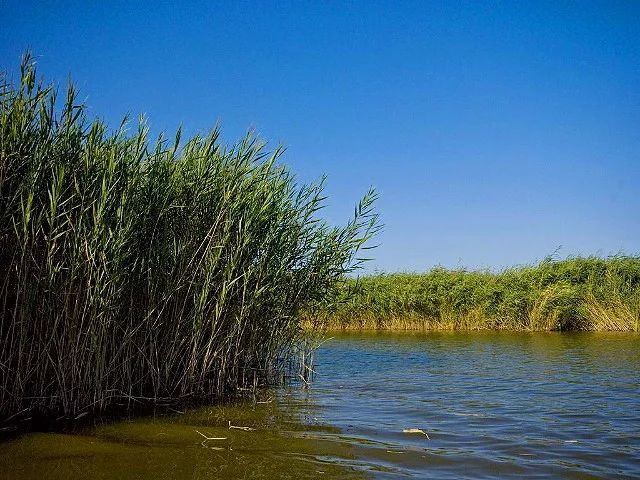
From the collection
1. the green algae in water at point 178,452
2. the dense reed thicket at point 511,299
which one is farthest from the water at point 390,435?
the dense reed thicket at point 511,299

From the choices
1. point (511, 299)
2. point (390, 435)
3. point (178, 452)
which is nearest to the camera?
point (178, 452)

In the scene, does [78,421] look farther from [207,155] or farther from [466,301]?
[466,301]

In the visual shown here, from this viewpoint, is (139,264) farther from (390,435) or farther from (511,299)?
(511,299)

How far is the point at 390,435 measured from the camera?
258 inches

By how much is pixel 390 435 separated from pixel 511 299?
16.9m

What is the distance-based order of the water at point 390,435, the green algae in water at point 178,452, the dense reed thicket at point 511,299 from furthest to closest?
the dense reed thicket at point 511,299
the water at point 390,435
the green algae in water at point 178,452

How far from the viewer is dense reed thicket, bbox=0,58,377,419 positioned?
21.1ft

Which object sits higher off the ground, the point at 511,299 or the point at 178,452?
the point at 511,299

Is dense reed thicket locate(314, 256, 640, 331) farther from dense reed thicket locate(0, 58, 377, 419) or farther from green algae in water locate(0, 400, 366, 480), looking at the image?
green algae in water locate(0, 400, 366, 480)

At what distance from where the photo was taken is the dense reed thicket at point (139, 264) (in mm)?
6445

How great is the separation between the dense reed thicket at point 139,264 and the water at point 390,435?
0.69 meters

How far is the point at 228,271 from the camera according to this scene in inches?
316

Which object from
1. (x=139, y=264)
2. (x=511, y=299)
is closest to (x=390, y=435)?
(x=139, y=264)

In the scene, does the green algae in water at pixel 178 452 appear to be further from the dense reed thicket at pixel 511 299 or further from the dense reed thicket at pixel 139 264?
the dense reed thicket at pixel 511 299
